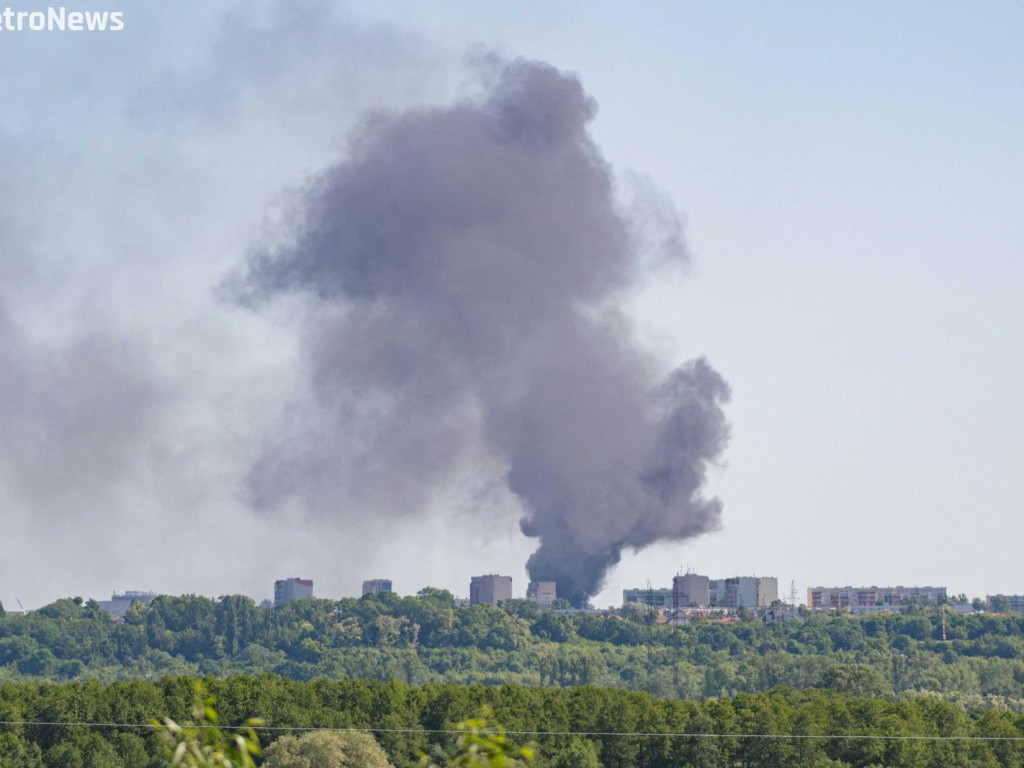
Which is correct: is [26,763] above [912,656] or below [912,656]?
below

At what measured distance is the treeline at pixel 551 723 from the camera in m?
68.1

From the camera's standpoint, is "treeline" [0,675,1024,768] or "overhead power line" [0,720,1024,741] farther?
"treeline" [0,675,1024,768]

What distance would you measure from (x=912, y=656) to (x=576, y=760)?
117 meters

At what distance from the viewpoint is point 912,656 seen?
178m

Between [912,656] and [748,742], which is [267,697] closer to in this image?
[748,742]

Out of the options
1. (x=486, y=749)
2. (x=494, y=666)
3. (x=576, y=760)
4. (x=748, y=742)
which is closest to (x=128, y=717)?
(x=576, y=760)

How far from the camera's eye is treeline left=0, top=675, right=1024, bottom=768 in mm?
68062

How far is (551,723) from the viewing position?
243ft

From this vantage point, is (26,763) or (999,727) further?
(999,727)

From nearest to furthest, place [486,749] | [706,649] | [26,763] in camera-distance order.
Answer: [486,749], [26,763], [706,649]

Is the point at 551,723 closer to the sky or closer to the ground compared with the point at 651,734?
closer to the sky

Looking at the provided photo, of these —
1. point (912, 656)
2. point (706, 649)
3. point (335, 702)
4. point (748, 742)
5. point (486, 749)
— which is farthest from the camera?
point (706, 649)

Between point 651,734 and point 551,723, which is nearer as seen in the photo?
point 651,734

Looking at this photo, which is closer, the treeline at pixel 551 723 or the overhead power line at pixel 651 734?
the overhead power line at pixel 651 734
